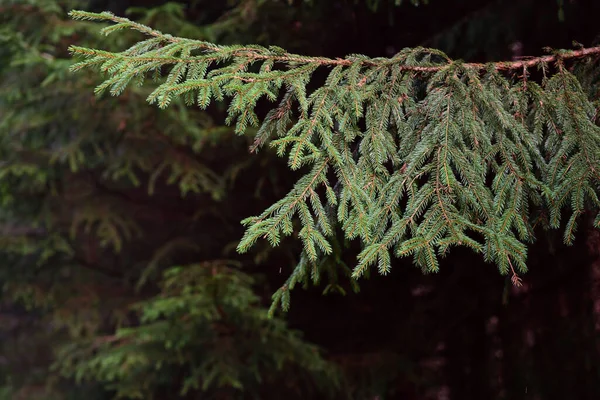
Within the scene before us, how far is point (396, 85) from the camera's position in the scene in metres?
2.16

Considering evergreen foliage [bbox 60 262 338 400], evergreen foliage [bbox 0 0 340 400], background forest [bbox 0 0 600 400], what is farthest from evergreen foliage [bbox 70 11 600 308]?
evergreen foliage [bbox 0 0 340 400]

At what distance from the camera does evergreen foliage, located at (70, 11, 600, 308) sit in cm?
188

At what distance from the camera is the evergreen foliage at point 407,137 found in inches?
74.2

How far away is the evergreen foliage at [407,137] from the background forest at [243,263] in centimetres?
122

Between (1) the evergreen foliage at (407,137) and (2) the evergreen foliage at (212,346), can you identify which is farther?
(2) the evergreen foliage at (212,346)

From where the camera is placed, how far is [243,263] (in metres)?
4.57

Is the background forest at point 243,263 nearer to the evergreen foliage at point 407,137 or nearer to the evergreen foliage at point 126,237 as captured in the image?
the evergreen foliage at point 126,237

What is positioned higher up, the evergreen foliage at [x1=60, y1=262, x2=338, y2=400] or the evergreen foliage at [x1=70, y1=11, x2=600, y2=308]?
the evergreen foliage at [x1=70, y1=11, x2=600, y2=308]

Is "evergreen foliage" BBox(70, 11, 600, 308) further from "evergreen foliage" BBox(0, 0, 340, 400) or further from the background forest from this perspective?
"evergreen foliage" BBox(0, 0, 340, 400)

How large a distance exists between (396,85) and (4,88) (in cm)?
344

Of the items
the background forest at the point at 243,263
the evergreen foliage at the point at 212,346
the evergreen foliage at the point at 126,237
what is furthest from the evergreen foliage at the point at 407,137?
the evergreen foliage at the point at 126,237

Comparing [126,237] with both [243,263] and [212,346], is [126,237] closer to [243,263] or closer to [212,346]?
[243,263]

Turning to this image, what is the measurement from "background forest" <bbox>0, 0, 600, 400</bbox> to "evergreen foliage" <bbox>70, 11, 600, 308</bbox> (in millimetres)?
1223

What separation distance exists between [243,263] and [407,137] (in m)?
2.67
